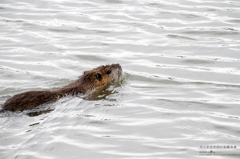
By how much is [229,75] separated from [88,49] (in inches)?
115

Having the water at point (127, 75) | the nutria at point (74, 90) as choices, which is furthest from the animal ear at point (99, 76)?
the water at point (127, 75)

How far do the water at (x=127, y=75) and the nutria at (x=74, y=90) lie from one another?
11 cm

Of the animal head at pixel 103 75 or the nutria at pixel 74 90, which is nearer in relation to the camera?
the nutria at pixel 74 90

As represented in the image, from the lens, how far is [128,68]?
6.55 meters

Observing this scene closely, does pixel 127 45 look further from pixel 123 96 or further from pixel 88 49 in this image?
pixel 123 96

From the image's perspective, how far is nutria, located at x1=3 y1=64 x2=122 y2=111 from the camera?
15.2 ft

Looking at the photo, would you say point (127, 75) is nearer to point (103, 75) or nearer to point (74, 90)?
point (103, 75)

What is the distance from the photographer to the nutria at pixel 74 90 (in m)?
4.62

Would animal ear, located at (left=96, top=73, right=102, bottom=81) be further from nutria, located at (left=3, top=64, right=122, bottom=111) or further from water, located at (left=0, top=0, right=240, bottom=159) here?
water, located at (left=0, top=0, right=240, bottom=159)

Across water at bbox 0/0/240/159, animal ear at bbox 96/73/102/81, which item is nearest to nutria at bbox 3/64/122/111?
animal ear at bbox 96/73/102/81

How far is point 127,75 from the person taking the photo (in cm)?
623

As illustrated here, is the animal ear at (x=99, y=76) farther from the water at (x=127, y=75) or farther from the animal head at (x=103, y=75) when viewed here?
the water at (x=127, y=75)

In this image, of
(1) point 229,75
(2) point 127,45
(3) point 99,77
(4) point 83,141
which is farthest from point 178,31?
(4) point 83,141

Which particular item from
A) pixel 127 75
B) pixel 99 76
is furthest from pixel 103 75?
pixel 127 75
